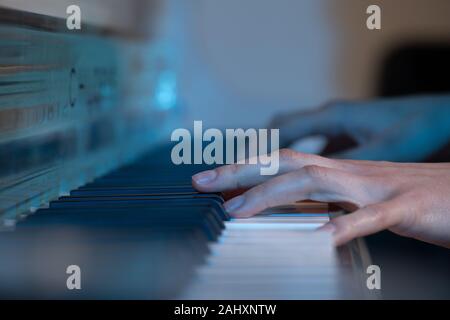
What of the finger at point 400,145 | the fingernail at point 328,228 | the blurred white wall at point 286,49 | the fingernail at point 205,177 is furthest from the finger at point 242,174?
the blurred white wall at point 286,49

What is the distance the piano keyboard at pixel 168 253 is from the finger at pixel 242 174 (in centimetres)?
2

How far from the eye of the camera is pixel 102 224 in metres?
0.59

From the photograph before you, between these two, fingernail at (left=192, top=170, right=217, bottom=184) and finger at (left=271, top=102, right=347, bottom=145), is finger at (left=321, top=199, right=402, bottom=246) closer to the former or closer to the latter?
fingernail at (left=192, top=170, right=217, bottom=184)

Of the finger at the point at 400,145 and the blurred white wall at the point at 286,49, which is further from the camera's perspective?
the blurred white wall at the point at 286,49

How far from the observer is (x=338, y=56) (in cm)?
293

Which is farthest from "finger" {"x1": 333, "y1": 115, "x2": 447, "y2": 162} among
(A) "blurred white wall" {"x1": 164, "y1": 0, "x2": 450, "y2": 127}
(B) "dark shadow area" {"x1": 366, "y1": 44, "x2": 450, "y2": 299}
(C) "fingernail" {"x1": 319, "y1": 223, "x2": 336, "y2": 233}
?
(A) "blurred white wall" {"x1": 164, "y1": 0, "x2": 450, "y2": 127}

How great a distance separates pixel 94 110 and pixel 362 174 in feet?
1.19

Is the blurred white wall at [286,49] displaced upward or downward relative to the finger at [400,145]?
upward

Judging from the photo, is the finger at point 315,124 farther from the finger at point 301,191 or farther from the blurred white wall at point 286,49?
the blurred white wall at point 286,49

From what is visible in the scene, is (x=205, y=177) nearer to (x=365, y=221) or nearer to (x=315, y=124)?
(x=365, y=221)

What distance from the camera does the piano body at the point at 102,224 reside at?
54 cm

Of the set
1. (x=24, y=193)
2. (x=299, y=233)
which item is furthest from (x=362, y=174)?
(x=24, y=193)

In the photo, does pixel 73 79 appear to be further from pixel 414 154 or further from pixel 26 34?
pixel 414 154

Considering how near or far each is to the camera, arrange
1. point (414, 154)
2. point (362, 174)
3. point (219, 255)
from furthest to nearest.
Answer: point (414, 154) → point (362, 174) → point (219, 255)
